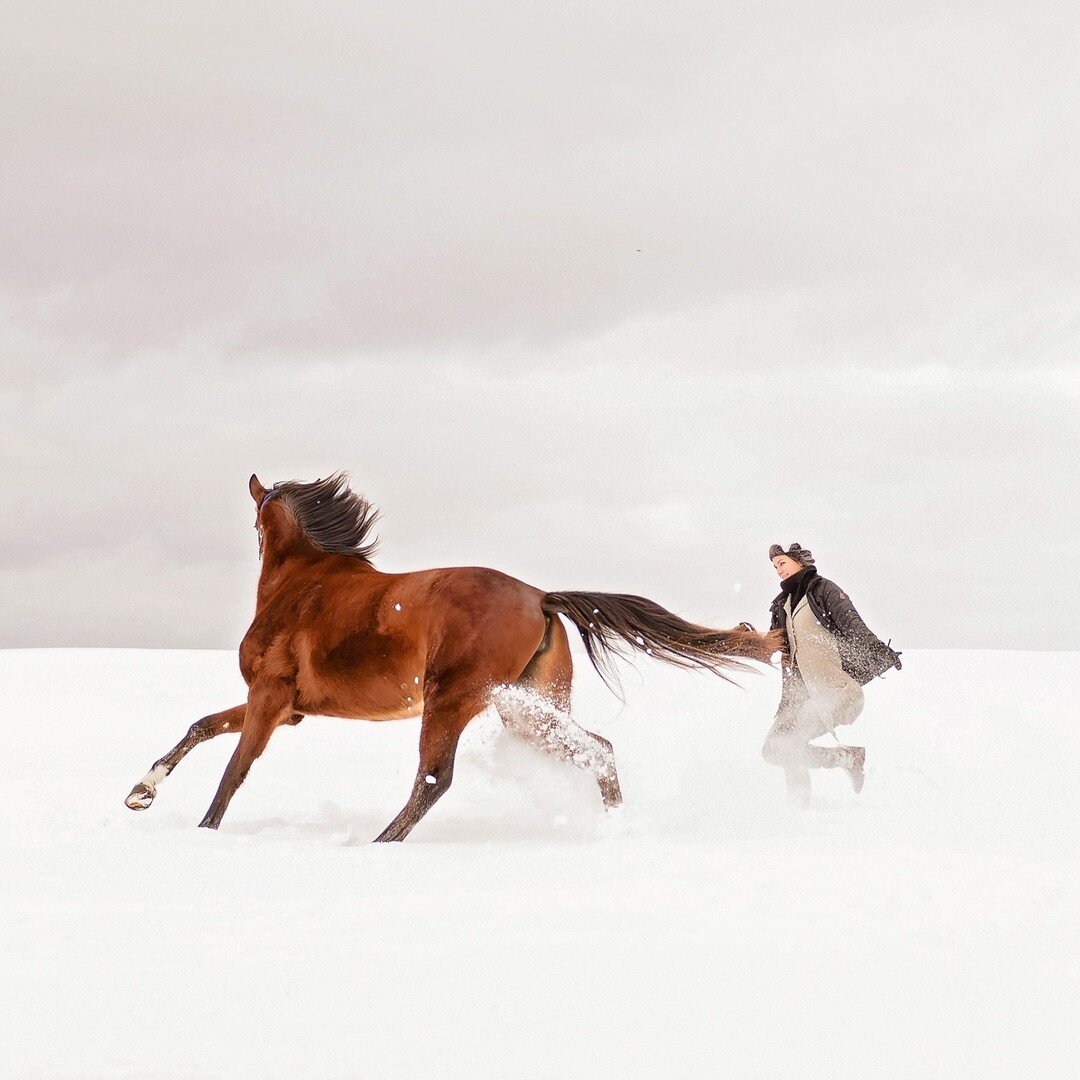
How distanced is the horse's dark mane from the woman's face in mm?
2508

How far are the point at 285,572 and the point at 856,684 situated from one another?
3444 millimetres

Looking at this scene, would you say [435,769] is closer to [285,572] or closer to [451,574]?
[451,574]

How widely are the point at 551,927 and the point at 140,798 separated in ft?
10.9

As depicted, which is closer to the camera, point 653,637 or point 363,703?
point 363,703

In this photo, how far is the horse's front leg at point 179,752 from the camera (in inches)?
243

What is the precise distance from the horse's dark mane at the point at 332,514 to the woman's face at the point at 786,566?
8.23 ft

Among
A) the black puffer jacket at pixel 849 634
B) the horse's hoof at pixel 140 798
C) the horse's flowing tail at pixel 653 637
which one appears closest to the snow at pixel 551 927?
the horse's hoof at pixel 140 798

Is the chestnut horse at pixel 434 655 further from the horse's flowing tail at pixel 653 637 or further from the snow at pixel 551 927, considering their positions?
the snow at pixel 551 927

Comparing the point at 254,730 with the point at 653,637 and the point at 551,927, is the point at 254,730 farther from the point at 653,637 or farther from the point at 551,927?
the point at 551,927

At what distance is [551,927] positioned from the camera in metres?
3.66

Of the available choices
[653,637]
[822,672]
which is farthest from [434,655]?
[822,672]

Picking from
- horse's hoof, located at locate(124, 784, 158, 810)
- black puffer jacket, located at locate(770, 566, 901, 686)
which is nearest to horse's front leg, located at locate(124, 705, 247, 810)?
horse's hoof, located at locate(124, 784, 158, 810)

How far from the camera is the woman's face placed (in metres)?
7.22

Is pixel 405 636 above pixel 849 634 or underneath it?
underneath
